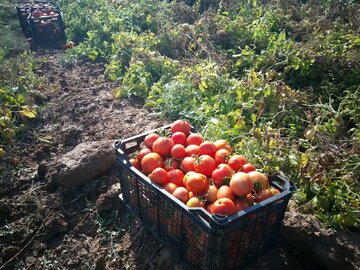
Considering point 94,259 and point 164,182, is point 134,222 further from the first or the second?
point 164,182

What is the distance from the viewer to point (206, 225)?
1.96m

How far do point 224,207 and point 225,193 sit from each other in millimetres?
154

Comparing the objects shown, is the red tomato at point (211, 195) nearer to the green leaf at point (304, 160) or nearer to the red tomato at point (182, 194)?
the red tomato at point (182, 194)

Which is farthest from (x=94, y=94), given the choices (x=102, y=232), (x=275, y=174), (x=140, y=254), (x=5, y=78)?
(x=275, y=174)

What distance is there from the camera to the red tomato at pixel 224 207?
6.53 ft

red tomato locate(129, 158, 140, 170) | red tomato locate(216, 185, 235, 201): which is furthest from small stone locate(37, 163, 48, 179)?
red tomato locate(216, 185, 235, 201)

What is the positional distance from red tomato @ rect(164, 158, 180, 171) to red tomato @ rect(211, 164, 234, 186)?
37 cm

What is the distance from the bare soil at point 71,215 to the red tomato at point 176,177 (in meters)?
0.64

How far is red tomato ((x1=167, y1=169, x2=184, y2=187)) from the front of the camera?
2.35 metres

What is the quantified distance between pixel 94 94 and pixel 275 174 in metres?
3.33

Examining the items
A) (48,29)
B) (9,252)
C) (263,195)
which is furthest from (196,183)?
(48,29)

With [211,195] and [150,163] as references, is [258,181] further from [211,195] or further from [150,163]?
[150,163]

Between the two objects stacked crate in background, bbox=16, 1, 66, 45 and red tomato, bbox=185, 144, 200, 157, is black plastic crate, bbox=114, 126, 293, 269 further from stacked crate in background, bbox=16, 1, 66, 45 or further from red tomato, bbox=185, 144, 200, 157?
stacked crate in background, bbox=16, 1, 66, 45

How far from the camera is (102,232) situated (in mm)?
2902
